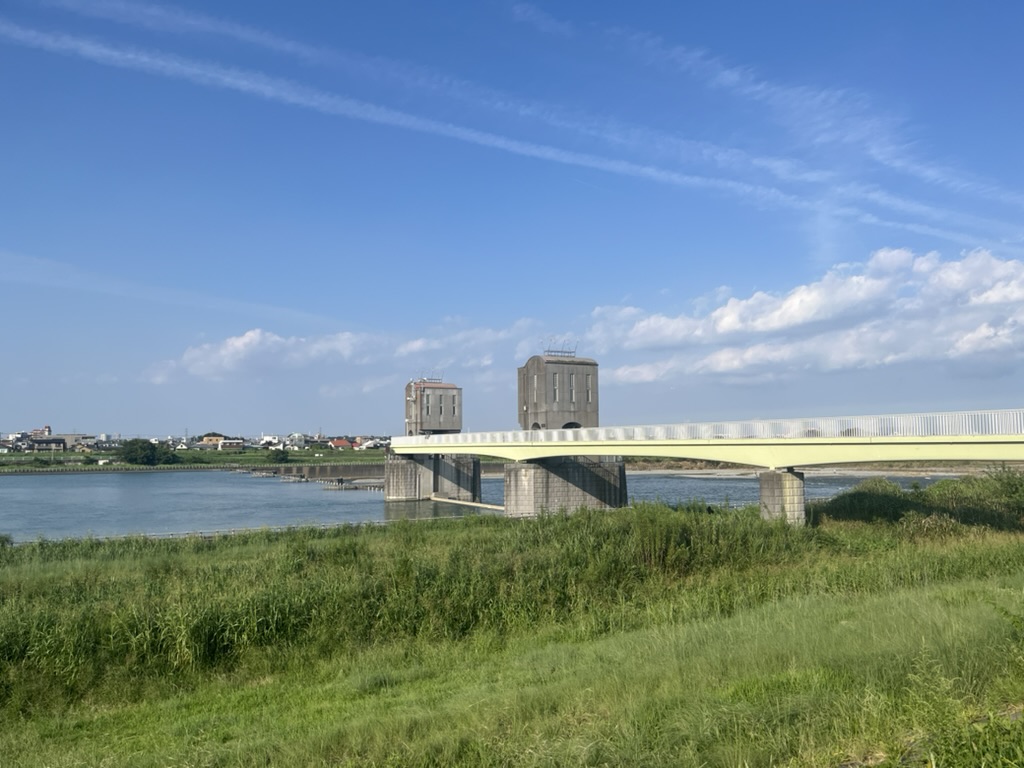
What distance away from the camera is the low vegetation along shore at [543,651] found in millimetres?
7074

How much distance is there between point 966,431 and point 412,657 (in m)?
20.0

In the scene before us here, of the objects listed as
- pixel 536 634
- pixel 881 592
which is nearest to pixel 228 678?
pixel 536 634

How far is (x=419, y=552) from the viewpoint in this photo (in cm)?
2275

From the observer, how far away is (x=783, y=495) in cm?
3127

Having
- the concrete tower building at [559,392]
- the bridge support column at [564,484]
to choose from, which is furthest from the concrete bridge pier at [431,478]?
the bridge support column at [564,484]

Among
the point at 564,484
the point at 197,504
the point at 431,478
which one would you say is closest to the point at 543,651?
the point at 564,484

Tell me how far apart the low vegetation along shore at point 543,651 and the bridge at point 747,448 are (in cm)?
301

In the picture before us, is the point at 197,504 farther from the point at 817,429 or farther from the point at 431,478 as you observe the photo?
the point at 817,429

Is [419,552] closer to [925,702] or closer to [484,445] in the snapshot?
[925,702]

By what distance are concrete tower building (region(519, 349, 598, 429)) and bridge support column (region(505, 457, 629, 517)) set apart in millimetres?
5383

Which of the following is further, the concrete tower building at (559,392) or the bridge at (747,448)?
the concrete tower building at (559,392)

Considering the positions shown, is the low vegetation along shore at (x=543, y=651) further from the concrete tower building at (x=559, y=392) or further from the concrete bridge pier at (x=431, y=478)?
the concrete bridge pier at (x=431, y=478)

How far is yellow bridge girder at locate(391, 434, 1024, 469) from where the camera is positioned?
24422 mm

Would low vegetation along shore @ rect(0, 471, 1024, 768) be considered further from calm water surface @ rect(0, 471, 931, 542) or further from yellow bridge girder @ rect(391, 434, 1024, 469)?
calm water surface @ rect(0, 471, 931, 542)
